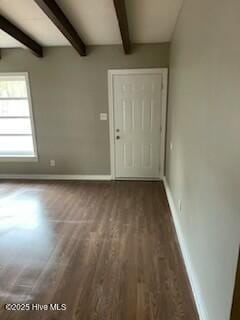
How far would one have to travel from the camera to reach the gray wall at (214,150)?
1.08 m

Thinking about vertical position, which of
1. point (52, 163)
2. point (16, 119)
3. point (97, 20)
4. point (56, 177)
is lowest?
point (56, 177)

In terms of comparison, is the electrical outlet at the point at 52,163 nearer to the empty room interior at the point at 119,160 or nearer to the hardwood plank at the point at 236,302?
the empty room interior at the point at 119,160

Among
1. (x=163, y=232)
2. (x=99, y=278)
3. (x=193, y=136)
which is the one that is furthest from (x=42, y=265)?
(x=193, y=136)

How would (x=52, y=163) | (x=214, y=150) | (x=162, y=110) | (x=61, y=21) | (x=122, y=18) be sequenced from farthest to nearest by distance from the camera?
(x=52, y=163)
(x=162, y=110)
(x=61, y=21)
(x=122, y=18)
(x=214, y=150)

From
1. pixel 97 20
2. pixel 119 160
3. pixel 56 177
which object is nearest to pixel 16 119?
pixel 56 177

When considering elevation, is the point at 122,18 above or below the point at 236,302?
above

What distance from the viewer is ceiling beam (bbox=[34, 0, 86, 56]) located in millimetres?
2396

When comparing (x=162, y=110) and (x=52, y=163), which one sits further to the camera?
(x=52, y=163)

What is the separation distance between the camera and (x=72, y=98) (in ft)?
13.8

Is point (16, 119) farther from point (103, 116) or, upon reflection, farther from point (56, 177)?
point (103, 116)

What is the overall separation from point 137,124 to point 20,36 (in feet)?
7.70

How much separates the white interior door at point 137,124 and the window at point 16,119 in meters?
1.72

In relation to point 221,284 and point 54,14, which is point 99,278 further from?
point 54,14

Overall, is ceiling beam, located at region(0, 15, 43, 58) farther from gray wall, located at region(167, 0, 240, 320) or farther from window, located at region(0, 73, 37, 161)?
gray wall, located at region(167, 0, 240, 320)
